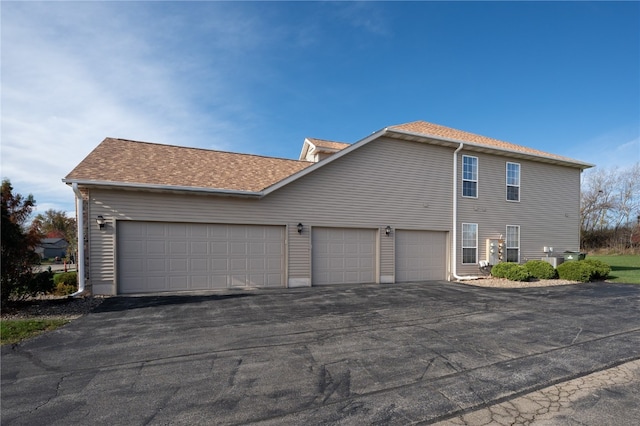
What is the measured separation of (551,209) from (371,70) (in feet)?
35.6

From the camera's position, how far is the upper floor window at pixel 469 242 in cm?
1277

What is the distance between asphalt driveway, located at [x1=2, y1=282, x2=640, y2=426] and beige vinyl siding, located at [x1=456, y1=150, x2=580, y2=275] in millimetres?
5749

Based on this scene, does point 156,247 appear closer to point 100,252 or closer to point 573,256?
point 100,252

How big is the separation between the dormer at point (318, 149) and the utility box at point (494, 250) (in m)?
7.56

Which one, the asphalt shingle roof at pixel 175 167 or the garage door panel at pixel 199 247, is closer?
the asphalt shingle roof at pixel 175 167

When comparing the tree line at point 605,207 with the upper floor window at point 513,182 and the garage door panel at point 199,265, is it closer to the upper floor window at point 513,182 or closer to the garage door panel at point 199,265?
the upper floor window at point 513,182

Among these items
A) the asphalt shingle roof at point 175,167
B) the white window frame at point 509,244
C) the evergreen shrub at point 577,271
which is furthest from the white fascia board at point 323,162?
the evergreen shrub at point 577,271

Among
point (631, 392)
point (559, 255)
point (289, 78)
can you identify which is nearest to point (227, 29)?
point (289, 78)

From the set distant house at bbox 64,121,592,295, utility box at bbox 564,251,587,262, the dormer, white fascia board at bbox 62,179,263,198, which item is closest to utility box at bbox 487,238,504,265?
distant house at bbox 64,121,592,295

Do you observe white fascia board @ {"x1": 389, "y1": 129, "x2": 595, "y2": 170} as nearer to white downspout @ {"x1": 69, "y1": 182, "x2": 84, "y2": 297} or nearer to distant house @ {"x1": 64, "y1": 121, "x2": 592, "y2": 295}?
distant house @ {"x1": 64, "y1": 121, "x2": 592, "y2": 295}

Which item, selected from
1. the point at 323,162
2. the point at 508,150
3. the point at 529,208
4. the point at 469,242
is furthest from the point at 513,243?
the point at 323,162

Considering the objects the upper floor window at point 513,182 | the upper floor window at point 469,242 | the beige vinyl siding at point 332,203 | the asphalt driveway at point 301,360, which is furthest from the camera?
the upper floor window at point 513,182

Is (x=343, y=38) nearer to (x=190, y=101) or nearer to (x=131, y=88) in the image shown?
(x=190, y=101)

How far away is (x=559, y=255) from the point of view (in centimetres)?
1461
